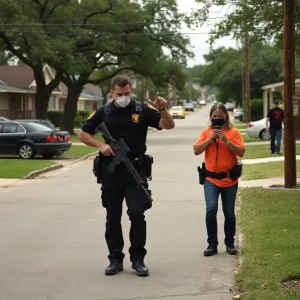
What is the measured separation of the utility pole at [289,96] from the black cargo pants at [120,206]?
704 centimetres

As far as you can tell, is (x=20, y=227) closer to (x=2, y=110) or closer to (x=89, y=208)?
(x=89, y=208)

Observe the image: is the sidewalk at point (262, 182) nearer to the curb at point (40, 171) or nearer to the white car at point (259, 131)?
the curb at point (40, 171)

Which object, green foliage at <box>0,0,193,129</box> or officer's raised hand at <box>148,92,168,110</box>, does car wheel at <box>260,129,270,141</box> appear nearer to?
green foliage at <box>0,0,193,129</box>

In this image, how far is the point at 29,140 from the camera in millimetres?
23219

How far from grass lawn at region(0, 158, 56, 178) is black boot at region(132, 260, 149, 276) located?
11.4m

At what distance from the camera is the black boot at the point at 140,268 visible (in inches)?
261

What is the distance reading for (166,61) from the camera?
1711 inches

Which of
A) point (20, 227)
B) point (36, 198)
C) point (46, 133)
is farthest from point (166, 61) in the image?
point (20, 227)

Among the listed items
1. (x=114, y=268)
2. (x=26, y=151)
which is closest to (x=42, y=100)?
(x=26, y=151)

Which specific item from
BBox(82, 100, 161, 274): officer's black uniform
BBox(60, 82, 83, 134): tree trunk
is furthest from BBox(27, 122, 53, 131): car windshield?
BBox(60, 82, 83, 134): tree trunk

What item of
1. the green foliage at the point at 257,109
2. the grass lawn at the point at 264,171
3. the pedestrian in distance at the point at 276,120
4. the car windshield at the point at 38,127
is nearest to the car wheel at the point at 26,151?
the car windshield at the point at 38,127

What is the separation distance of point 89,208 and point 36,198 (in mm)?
2107

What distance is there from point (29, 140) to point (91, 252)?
15.8 meters

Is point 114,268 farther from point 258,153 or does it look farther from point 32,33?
point 32,33
